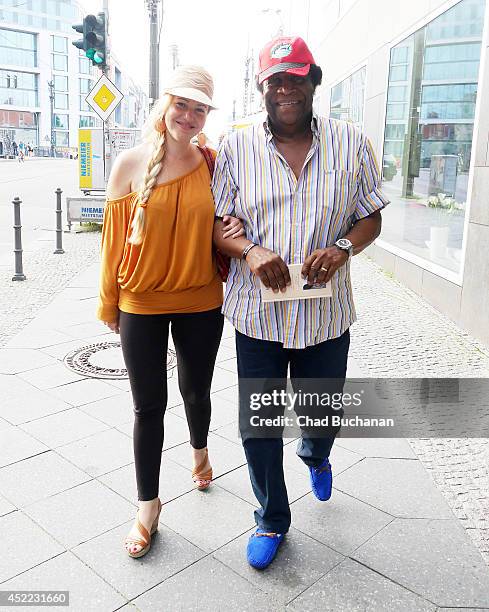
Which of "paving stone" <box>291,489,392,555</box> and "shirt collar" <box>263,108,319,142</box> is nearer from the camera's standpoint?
"shirt collar" <box>263,108,319,142</box>

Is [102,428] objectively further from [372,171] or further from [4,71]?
[4,71]

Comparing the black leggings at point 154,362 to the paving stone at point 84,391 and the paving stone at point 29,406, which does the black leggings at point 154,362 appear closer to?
the paving stone at point 29,406

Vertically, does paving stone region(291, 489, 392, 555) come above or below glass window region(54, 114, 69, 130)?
below

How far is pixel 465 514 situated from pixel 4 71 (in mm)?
88356

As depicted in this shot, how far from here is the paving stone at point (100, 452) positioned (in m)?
3.43

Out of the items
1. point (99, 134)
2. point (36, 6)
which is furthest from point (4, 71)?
point (99, 134)

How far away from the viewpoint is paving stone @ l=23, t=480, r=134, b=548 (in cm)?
282

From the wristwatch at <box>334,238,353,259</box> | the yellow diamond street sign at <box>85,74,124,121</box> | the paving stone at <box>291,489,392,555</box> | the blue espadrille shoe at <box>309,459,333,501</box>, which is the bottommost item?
the paving stone at <box>291,489,392,555</box>

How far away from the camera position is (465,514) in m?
3.06

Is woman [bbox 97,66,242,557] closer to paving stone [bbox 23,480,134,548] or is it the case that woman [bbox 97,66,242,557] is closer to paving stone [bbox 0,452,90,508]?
paving stone [bbox 23,480,134,548]

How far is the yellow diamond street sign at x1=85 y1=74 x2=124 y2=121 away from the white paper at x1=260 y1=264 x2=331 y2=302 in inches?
440

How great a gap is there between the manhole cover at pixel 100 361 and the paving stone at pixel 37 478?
1.40m

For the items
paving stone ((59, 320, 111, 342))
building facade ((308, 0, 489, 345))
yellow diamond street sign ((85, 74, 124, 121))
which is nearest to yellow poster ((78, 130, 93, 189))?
yellow diamond street sign ((85, 74, 124, 121))

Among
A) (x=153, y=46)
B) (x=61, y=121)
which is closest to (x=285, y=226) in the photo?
(x=153, y=46)
